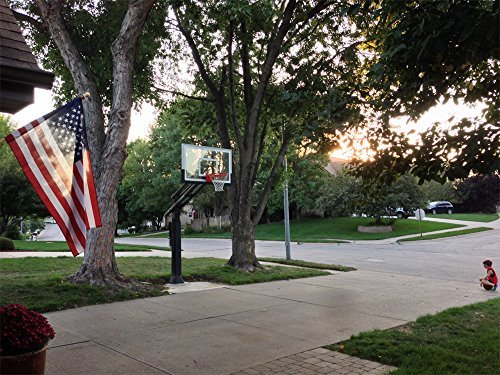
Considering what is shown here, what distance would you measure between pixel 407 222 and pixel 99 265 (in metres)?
32.6

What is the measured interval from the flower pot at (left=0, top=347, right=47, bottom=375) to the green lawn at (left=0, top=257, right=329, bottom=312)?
434 cm

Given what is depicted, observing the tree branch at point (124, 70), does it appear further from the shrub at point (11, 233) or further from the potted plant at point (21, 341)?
A: the shrub at point (11, 233)

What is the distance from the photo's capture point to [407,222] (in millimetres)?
37781

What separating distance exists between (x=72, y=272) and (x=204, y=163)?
4.46 meters

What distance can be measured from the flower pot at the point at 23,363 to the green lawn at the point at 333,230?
26793 millimetres

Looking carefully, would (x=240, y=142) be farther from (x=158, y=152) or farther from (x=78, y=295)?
(x=158, y=152)

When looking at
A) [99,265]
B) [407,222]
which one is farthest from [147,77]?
[407,222]

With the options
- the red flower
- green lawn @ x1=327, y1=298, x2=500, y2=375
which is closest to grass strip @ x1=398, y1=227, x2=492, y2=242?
green lawn @ x1=327, y1=298, x2=500, y2=375

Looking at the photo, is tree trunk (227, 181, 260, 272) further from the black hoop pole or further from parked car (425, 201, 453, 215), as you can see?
parked car (425, 201, 453, 215)

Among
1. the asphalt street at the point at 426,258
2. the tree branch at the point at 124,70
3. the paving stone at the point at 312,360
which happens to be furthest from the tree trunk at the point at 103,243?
the asphalt street at the point at 426,258

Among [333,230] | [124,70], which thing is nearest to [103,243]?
[124,70]

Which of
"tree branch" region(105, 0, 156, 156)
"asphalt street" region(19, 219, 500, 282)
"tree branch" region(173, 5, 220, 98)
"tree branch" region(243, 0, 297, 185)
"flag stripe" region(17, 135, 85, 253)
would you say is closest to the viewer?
"flag stripe" region(17, 135, 85, 253)

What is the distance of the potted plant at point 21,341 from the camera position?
3.69 m

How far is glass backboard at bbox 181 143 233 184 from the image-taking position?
466 inches
